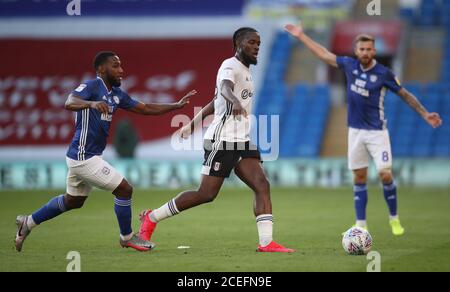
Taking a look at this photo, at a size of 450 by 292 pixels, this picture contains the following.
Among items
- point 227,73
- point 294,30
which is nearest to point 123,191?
point 227,73

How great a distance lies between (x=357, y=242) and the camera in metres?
10.0

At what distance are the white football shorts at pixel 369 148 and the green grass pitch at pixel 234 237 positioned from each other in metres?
0.97

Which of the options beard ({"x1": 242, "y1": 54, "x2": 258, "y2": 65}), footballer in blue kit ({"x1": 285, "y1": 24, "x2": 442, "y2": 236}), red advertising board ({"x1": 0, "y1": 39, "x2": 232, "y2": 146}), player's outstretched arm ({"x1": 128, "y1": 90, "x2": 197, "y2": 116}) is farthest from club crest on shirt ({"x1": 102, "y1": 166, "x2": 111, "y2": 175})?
red advertising board ({"x1": 0, "y1": 39, "x2": 232, "y2": 146})

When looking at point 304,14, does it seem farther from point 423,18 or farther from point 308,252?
point 308,252

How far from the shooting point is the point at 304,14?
29.0 meters

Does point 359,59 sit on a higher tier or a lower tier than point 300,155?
higher

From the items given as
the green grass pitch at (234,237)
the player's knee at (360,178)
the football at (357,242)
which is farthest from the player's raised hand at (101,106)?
the player's knee at (360,178)

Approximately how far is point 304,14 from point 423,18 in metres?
3.74

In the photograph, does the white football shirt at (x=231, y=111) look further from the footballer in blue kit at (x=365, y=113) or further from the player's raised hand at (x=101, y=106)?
the footballer in blue kit at (x=365, y=113)

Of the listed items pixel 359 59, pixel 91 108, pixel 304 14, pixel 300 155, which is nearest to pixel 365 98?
pixel 359 59

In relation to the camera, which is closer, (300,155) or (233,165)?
(233,165)

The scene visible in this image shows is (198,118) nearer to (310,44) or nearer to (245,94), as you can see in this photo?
(245,94)
